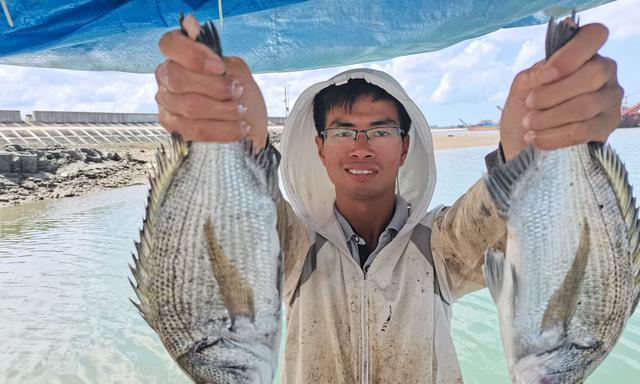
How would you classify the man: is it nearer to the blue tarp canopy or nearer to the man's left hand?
the man's left hand

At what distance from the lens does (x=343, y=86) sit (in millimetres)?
2674

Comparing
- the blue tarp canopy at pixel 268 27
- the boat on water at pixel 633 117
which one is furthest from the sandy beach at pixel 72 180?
the boat on water at pixel 633 117

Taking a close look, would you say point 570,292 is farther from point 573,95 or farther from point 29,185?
point 29,185

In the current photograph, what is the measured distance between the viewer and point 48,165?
17969 millimetres

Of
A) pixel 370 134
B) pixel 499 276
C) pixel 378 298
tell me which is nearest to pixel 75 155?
pixel 370 134

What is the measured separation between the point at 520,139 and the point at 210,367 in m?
1.36

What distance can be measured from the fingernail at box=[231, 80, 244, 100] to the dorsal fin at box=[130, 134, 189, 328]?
239 mm

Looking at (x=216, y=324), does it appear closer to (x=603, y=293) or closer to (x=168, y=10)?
(x=603, y=293)

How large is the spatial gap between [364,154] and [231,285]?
1.07 m

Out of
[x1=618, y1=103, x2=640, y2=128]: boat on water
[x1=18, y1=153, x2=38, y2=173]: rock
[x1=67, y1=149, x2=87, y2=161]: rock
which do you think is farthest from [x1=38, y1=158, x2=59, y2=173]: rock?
[x1=618, y1=103, x2=640, y2=128]: boat on water

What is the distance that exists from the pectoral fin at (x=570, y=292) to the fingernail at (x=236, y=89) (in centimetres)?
128

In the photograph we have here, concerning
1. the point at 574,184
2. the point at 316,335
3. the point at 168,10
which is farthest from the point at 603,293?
the point at 168,10

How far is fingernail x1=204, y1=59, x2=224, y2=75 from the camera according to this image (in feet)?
5.33

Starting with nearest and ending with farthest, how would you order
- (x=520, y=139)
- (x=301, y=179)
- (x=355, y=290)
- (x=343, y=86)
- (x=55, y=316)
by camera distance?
1. (x=520, y=139)
2. (x=355, y=290)
3. (x=343, y=86)
4. (x=301, y=179)
5. (x=55, y=316)
